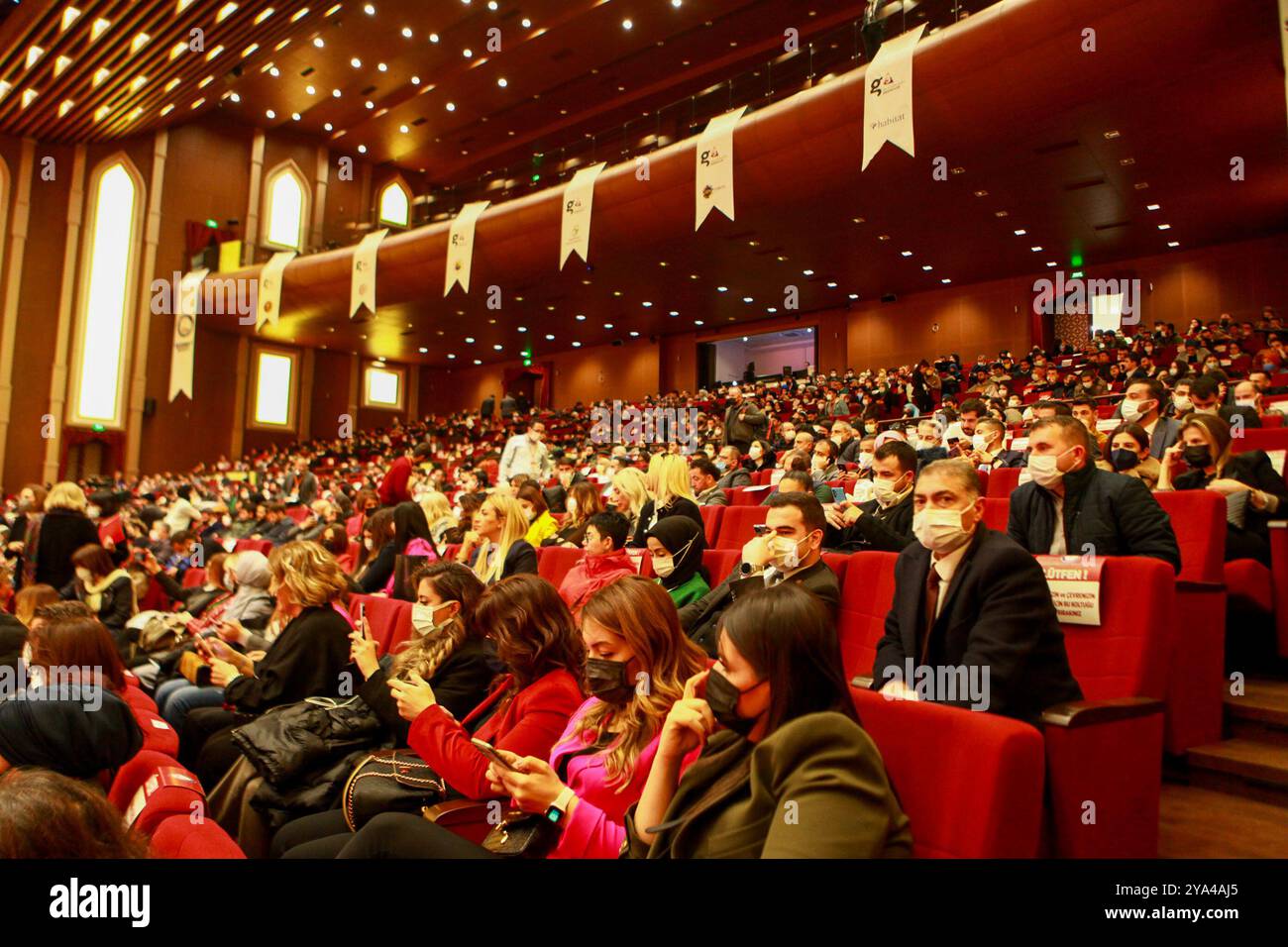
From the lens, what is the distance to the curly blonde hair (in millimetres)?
2820

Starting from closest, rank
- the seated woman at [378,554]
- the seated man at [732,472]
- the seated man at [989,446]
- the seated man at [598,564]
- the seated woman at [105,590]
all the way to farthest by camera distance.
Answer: the seated man at [598,564] < the seated woman at [105,590] < the seated woman at [378,554] < the seated man at [989,446] < the seated man at [732,472]

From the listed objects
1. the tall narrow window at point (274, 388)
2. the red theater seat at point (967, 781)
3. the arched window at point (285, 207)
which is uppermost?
the arched window at point (285, 207)

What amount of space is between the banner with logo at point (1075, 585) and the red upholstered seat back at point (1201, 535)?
0.72 m

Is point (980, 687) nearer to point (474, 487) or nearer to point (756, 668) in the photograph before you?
point (756, 668)

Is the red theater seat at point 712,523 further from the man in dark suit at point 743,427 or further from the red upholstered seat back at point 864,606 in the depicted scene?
the man in dark suit at point 743,427

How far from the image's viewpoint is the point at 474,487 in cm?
976

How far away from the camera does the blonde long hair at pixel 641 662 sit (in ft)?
5.74

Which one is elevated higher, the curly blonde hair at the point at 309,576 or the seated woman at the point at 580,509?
the seated woman at the point at 580,509

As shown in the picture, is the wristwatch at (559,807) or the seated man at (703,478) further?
the seated man at (703,478)

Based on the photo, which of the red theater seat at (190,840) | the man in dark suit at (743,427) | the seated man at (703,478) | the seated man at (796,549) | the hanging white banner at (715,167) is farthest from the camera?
the hanging white banner at (715,167)

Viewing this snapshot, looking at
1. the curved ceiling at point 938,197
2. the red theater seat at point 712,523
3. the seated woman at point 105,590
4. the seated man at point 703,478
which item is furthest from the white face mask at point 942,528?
the curved ceiling at point 938,197

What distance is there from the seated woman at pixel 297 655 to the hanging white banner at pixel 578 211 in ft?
31.2

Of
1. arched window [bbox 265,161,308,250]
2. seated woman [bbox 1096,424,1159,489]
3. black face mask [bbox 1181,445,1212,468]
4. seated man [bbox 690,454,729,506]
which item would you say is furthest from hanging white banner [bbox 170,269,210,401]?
black face mask [bbox 1181,445,1212,468]
